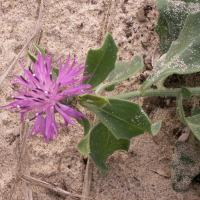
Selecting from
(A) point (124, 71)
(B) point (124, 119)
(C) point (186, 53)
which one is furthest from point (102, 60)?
(C) point (186, 53)

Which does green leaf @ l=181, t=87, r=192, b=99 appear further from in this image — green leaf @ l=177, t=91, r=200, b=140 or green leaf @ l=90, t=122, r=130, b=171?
green leaf @ l=90, t=122, r=130, b=171

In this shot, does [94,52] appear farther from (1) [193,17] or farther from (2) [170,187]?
(2) [170,187]

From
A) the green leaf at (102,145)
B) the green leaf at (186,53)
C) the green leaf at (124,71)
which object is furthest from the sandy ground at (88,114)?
the green leaf at (186,53)

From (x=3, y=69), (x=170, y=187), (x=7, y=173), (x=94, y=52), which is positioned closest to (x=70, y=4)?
(x=3, y=69)

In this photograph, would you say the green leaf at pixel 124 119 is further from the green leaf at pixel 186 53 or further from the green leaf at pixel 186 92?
the green leaf at pixel 186 92

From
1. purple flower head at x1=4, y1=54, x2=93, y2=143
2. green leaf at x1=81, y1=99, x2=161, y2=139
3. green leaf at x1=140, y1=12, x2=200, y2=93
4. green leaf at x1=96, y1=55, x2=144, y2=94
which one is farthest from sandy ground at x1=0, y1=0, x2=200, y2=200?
purple flower head at x1=4, y1=54, x2=93, y2=143
